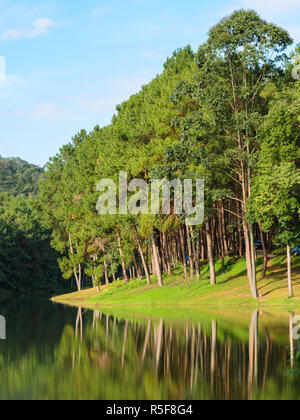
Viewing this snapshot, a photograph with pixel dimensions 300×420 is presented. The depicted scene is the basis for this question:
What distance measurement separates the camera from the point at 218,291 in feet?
149

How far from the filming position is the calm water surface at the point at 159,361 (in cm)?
1446

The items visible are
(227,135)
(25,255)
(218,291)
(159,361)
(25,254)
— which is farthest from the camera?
(25,254)

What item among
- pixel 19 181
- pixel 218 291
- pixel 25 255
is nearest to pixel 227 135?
pixel 218 291

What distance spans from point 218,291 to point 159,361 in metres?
26.3

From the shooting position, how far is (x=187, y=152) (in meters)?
41.7

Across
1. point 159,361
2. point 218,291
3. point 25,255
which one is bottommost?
point 25,255

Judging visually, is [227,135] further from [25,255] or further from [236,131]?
[25,255]

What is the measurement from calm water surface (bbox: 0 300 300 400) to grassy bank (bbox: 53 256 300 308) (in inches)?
295

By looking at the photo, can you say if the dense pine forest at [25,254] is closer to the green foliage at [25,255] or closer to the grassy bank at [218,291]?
the green foliage at [25,255]

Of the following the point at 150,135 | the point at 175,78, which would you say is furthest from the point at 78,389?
the point at 150,135

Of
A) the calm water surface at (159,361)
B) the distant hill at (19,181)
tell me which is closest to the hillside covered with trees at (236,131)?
the calm water surface at (159,361)

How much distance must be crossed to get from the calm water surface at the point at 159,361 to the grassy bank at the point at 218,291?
7503 mm

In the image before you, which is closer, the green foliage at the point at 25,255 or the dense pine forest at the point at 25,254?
the dense pine forest at the point at 25,254

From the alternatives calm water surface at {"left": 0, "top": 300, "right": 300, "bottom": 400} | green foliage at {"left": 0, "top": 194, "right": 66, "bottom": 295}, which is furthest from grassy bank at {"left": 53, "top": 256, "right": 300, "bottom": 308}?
green foliage at {"left": 0, "top": 194, "right": 66, "bottom": 295}
